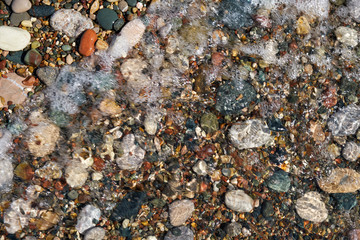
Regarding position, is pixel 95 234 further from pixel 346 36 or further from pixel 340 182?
pixel 346 36

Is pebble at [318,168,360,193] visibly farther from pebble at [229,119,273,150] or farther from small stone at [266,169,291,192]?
pebble at [229,119,273,150]

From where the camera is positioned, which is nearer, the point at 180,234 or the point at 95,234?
the point at 95,234

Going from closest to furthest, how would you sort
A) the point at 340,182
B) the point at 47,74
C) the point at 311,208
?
1. the point at 47,74
2. the point at 311,208
3. the point at 340,182

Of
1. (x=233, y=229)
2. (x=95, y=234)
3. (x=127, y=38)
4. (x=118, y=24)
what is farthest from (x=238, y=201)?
(x=118, y=24)

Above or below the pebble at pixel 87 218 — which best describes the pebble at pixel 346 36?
above

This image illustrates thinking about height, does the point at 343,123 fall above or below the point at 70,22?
below

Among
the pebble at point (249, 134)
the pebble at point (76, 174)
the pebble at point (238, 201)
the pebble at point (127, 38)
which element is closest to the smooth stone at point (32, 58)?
the pebble at point (127, 38)

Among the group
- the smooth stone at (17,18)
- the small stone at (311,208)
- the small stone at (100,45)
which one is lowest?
the small stone at (311,208)

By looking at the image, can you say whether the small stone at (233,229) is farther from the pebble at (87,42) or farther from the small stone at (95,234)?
the pebble at (87,42)
